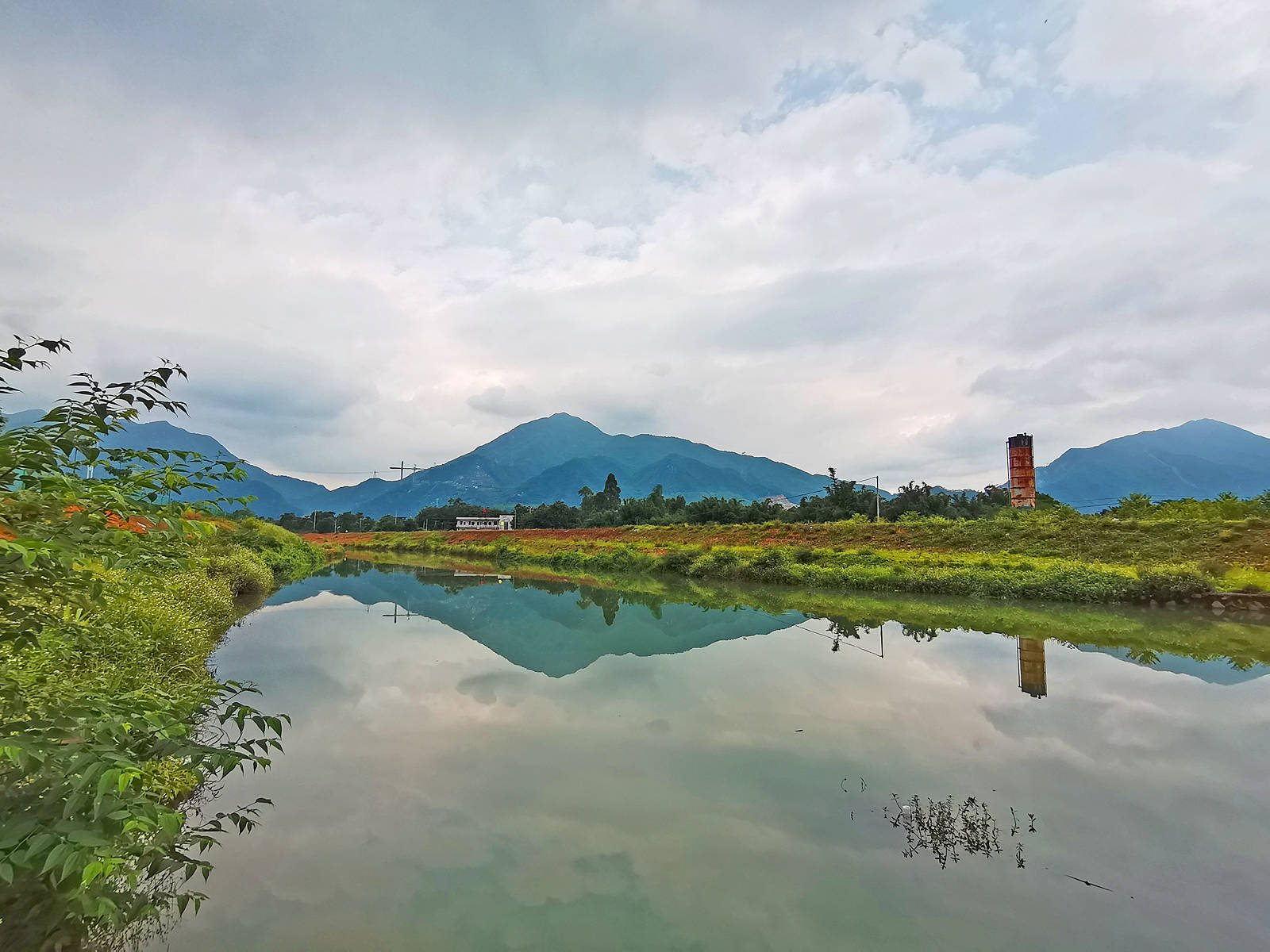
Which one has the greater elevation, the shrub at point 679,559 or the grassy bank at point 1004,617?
the shrub at point 679,559

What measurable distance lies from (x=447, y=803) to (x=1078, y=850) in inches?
240

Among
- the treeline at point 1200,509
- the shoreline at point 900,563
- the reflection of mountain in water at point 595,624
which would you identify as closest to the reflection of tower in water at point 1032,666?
the reflection of mountain in water at point 595,624

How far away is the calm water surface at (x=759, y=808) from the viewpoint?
4473 mm

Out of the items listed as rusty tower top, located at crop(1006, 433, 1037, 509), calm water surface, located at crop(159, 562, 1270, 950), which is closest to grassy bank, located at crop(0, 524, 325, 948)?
calm water surface, located at crop(159, 562, 1270, 950)

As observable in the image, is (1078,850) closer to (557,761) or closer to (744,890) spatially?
(744,890)

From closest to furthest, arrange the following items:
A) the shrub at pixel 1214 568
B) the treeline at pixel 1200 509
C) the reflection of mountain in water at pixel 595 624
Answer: the reflection of mountain in water at pixel 595 624, the shrub at pixel 1214 568, the treeline at pixel 1200 509

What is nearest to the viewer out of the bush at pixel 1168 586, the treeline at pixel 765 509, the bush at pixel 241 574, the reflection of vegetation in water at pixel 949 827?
the reflection of vegetation in water at pixel 949 827

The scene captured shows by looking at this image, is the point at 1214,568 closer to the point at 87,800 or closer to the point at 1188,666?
Answer: the point at 1188,666

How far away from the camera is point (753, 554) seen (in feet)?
107

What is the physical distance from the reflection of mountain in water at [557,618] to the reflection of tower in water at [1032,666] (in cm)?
602

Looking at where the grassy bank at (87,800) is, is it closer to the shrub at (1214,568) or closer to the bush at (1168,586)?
the bush at (1168,586)

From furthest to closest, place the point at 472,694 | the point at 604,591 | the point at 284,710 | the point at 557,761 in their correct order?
the point at 604,591 < the point at 472,694 < the point at 284,710 < the point at 557,761

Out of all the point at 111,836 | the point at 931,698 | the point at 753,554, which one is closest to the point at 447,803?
the point at 111,836

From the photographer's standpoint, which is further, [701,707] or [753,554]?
[753,554]
